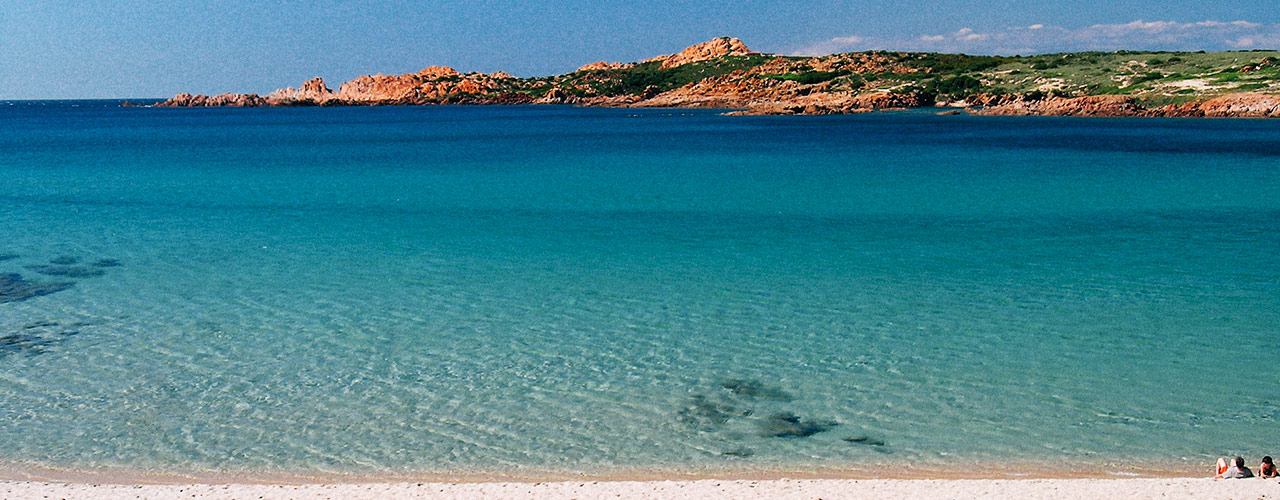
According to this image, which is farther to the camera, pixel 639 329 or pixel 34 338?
pixel 639 329

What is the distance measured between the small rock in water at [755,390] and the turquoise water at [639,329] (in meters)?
0.04

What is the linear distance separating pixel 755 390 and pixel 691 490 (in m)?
3.12

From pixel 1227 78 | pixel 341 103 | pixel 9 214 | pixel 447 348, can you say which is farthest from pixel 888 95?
pixel 341 103

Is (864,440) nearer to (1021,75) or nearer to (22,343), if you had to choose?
(22,343)

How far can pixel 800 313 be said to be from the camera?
14.4m

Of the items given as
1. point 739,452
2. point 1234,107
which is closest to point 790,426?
point 739,452

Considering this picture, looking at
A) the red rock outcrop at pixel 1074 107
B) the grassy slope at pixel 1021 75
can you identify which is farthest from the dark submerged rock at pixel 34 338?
the grassy slope at pixel 1021 75

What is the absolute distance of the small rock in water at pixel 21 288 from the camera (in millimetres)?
15992

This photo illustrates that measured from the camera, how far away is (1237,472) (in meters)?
7.99

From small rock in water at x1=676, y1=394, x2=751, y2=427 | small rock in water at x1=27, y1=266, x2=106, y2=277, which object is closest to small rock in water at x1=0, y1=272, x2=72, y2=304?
small rock in water at x1=27, y1=266, x2=106, y2=277

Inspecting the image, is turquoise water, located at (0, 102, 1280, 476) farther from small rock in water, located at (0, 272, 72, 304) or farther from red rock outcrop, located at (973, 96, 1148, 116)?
red rock outcrop, located at (973, 96, 1148, 116)

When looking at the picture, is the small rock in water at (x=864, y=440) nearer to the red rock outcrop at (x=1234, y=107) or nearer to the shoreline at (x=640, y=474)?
the shoreline at (x=640, y=474)

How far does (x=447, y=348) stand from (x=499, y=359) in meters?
0.92

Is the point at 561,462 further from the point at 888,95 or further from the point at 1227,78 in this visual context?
the point at 888,95
